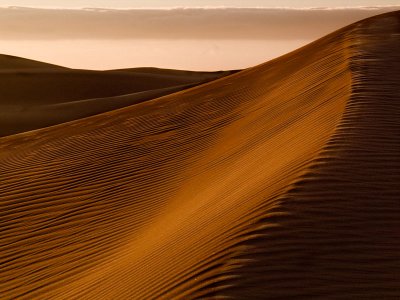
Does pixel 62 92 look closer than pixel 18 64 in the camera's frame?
Yes

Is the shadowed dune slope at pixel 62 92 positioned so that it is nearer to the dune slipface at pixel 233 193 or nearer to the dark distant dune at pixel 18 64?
the dark distant dune at pixel 18 64

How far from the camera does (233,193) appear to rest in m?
6.76

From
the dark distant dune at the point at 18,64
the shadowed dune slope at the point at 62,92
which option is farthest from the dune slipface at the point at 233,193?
the dark distant dune at the point at 18,64

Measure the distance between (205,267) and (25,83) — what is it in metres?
25.0

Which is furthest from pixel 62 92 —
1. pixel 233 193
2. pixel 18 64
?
pixel 233 193

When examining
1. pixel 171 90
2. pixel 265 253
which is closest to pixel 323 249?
pixel 265 253

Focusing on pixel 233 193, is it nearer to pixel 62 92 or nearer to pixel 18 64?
pixel 62 92

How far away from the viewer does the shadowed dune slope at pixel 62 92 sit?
813 inches

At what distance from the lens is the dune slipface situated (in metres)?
4.97

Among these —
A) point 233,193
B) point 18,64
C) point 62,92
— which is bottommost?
point 233,193

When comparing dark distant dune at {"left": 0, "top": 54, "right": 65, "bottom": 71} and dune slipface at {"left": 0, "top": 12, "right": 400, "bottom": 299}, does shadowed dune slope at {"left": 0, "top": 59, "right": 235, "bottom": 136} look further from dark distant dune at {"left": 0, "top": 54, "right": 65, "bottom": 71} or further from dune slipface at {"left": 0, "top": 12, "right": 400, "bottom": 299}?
dune slipface at {"left": 0, "top": 12, "right": 400, "bottom": 299}

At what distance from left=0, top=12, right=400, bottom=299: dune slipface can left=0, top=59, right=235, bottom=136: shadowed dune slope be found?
672 centimetres

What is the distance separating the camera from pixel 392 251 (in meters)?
5.24

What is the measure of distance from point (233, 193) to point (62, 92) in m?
22.0
